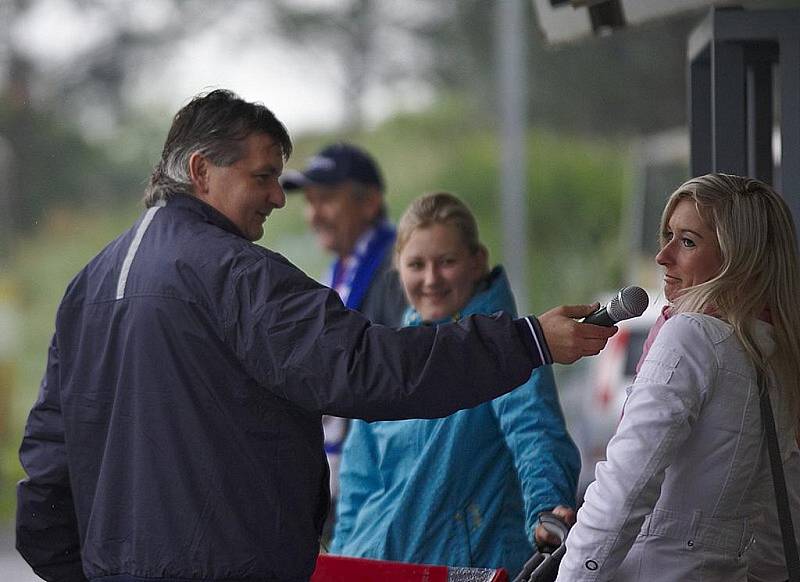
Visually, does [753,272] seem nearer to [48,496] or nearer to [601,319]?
[601,319]

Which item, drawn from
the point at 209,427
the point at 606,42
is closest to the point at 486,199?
the point at 606,42

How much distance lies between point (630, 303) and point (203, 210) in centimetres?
105

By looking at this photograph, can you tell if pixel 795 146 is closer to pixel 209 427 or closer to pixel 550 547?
pixel 550 547

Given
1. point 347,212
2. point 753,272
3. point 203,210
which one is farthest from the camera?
point 347,212

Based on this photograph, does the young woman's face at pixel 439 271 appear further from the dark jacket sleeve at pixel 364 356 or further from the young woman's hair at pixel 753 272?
the young woman's hair at pixel 753 272

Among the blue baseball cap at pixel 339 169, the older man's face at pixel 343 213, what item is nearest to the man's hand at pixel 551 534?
the older man's face at pixel 343 213

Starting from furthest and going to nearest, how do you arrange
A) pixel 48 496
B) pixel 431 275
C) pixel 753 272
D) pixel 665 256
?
pixel 431 275 < pixel 48 496 < pixel 665 256 < pixel 753 272

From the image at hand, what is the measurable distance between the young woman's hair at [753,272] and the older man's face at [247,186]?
3.35ft

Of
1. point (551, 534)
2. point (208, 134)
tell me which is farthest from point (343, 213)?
point (551, 534)

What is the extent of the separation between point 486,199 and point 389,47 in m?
2.55

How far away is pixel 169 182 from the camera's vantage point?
10.7 feet

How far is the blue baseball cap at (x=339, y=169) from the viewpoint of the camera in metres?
6.11

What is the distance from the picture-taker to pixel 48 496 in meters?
3.39

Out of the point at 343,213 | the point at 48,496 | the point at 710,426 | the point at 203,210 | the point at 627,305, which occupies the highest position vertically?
the point at 203,210
